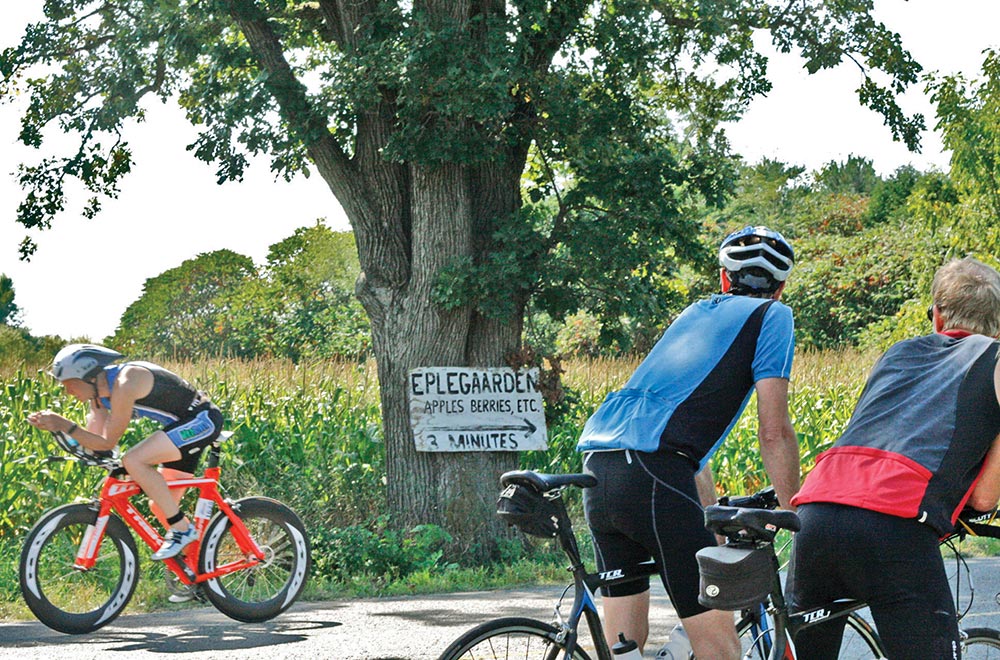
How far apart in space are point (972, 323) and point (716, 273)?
8.62 metres

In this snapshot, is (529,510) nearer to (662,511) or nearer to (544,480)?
(544,480)

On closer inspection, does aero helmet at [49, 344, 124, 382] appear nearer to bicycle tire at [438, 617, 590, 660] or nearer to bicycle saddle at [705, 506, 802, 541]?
bicycle tire at [438, 617, 590, 660]

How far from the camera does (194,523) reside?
8.64 metres

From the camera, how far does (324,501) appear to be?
11.6 meters

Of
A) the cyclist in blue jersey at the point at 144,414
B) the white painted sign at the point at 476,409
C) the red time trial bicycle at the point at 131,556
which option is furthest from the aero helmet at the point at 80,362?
the white painted sign at the point at 476,409

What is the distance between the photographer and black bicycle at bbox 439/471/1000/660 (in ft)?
12.5

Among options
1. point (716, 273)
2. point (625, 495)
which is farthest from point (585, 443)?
point (716, 273)

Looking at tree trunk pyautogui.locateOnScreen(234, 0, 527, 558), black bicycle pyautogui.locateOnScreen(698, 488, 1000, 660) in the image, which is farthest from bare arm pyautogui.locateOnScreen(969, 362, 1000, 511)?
tree trunk pyautogui.locateOnScreen(234, 0, 527, 558)

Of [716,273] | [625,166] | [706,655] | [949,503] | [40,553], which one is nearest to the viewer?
[949,503]

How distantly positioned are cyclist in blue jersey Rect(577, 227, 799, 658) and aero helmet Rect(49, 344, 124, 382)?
5.00 meters

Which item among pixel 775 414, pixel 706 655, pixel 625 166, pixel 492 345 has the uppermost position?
pixel 625 166

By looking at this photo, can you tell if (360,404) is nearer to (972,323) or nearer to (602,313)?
(602,313)

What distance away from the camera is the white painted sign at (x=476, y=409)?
1124 cm

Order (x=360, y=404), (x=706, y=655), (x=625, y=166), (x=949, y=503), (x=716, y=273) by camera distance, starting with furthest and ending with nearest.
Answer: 1. (x=360, y=404)
2. (x=716, y=273)
3. (x=625, y=166)
4. (x=706, y=655)
5. (x=949, y=503)
